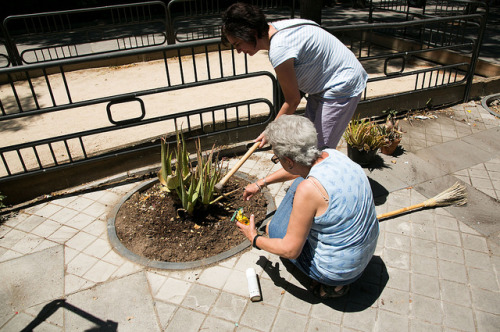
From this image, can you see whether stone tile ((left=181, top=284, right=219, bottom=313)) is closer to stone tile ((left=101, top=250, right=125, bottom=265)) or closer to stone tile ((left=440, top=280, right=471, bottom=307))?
stone tile ((left=101, top=250, right=125, bottom=265))

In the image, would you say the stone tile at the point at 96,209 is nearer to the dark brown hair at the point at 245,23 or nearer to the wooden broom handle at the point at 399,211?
the dark brown hair at the point at 245,23

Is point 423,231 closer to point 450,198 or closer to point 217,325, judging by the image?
point 450,198

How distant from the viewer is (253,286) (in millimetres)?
2760

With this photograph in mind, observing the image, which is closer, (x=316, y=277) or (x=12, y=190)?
(x=316, y=277)

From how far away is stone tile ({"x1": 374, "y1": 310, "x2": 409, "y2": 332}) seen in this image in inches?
98.4

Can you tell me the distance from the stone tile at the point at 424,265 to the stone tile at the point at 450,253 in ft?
0.35

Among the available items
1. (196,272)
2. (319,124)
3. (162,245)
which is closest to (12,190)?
(162,245)

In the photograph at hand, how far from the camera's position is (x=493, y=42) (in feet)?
31.1

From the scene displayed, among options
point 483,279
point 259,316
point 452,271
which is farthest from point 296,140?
point 483,279

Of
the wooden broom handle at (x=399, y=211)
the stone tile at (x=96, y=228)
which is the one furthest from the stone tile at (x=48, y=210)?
the wooden broom handle at (x=399, y=211)

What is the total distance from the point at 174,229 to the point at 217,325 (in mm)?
1024

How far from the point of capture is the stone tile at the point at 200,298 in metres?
2.70

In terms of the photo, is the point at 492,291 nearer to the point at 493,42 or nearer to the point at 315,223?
the point at 315,223

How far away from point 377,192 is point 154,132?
9.77 feet
